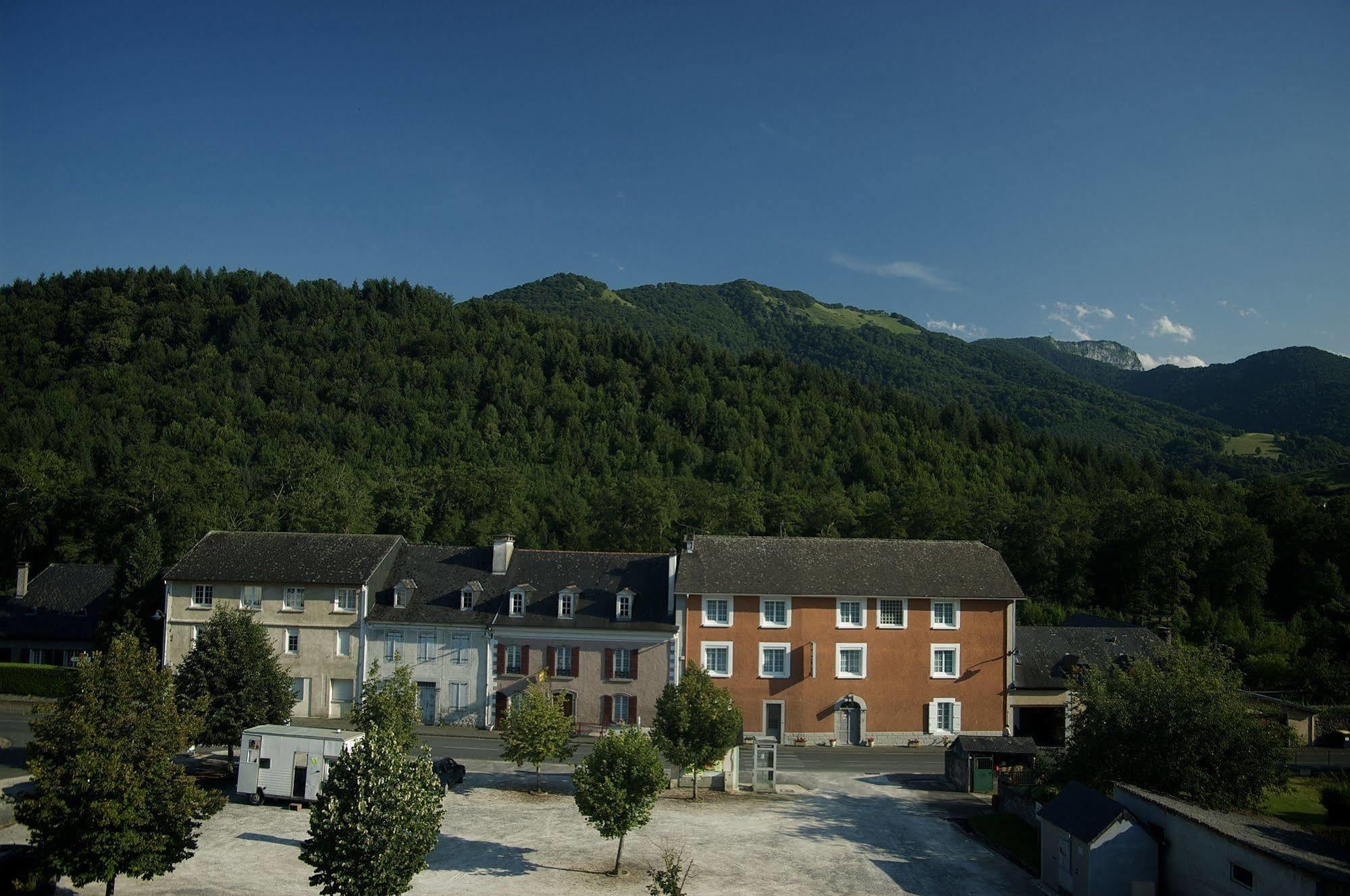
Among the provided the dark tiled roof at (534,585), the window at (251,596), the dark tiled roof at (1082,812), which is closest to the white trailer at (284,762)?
the dark tiled roof at (534,585)

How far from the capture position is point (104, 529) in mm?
76000

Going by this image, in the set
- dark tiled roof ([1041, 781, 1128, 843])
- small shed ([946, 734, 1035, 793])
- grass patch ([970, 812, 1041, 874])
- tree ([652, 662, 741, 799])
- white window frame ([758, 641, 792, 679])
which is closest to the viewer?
dark tiled roof ([1041, 781, 1128, 843])

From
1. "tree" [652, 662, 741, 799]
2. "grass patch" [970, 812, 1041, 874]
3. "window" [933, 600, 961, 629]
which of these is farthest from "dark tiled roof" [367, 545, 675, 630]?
"grass patch" [970, 812, 1041, 874]

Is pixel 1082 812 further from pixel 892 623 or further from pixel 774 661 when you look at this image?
pixel 774 661

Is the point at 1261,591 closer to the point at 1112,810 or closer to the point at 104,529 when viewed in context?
the point at 1112,810

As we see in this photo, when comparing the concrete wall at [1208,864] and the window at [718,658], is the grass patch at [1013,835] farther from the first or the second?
the window at [718,658]

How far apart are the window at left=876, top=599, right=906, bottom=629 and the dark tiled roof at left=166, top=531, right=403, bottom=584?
26942 mm

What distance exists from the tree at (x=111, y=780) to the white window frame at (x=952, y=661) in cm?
3556

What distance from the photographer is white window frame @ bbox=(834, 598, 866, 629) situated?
4872cm

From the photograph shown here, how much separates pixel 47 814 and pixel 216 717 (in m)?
16.1

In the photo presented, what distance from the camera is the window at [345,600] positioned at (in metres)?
49.5

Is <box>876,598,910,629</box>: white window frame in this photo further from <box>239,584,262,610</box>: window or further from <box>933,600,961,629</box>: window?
<box>239,584,262,610</box>: window

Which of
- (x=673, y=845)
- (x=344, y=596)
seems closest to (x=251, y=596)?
(x=344, y=596)

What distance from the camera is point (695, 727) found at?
36000mm
